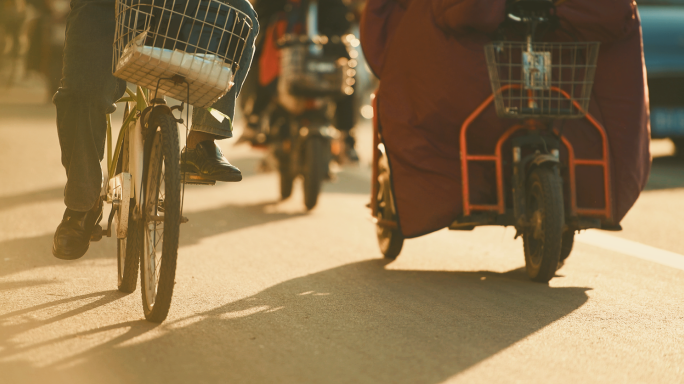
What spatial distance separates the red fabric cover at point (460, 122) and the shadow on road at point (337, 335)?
466 mm

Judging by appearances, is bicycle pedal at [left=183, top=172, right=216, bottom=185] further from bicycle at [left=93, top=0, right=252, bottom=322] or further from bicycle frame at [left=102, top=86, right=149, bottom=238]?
bicycle frame at [left=102, top=86, right=149, bottom=238]

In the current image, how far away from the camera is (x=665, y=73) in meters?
10.8

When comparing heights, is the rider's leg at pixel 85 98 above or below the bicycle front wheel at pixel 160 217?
above

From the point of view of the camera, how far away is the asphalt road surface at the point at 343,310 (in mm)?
3367

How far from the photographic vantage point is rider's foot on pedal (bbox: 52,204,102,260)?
4324 millimetres

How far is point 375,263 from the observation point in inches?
225

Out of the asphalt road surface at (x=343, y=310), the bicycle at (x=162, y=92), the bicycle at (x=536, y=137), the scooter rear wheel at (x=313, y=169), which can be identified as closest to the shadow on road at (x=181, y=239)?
the asphalt road surface at (x=343, y=310)

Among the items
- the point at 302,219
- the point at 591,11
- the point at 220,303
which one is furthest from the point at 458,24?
the point at 302,219

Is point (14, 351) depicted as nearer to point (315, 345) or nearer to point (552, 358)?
point (315, 345)

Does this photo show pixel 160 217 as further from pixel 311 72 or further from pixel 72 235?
pixel 311 72

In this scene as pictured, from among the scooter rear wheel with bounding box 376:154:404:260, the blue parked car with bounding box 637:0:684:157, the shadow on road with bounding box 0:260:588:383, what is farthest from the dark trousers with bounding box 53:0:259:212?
the blue parked car with bounding box 637:0:684:157

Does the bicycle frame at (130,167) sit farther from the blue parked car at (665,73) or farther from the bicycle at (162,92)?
the blue parked car at (665,73)

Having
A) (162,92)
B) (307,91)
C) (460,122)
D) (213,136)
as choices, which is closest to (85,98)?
(162,92)

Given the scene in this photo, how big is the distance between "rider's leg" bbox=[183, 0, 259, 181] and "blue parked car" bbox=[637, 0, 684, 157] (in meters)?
7.63
